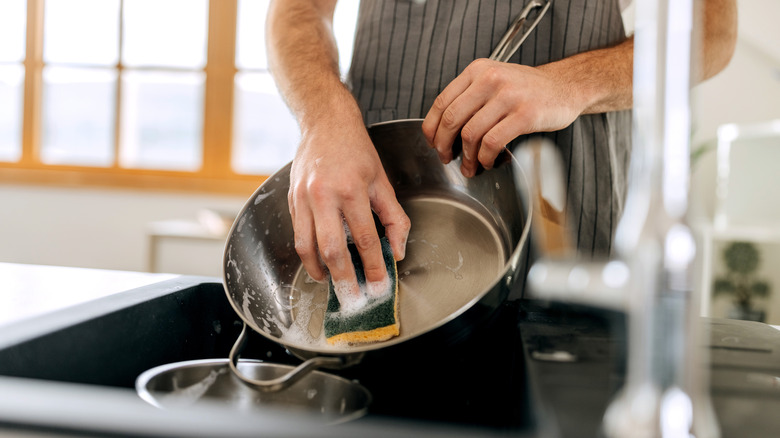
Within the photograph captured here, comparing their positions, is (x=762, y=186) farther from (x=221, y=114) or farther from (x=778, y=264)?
(x=221, y=114)

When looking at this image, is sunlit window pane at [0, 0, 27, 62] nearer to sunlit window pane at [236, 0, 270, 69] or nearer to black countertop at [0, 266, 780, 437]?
sunlit window pane at [236, 0, 270, 69]

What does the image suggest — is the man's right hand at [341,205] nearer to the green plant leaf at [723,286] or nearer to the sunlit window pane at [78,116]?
the green plant leaf at [723,286]

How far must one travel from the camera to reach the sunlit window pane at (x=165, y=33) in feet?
8.41

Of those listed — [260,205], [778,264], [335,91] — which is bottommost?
[778,264]

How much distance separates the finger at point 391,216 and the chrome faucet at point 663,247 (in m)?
0.32

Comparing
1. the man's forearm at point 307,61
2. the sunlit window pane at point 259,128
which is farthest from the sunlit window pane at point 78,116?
the man's forearm at point 307,61

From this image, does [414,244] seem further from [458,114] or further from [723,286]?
[723,286]

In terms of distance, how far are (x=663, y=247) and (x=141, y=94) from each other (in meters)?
2.77

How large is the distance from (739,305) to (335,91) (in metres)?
1.74

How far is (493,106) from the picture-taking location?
427 mm

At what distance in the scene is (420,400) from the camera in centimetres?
43

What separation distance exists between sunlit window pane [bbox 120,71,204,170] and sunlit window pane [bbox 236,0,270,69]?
20 cm

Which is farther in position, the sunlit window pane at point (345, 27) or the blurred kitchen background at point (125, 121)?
the blurred kitchen background at point (125, 121)

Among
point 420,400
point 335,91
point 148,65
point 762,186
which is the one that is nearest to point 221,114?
point 148,65
